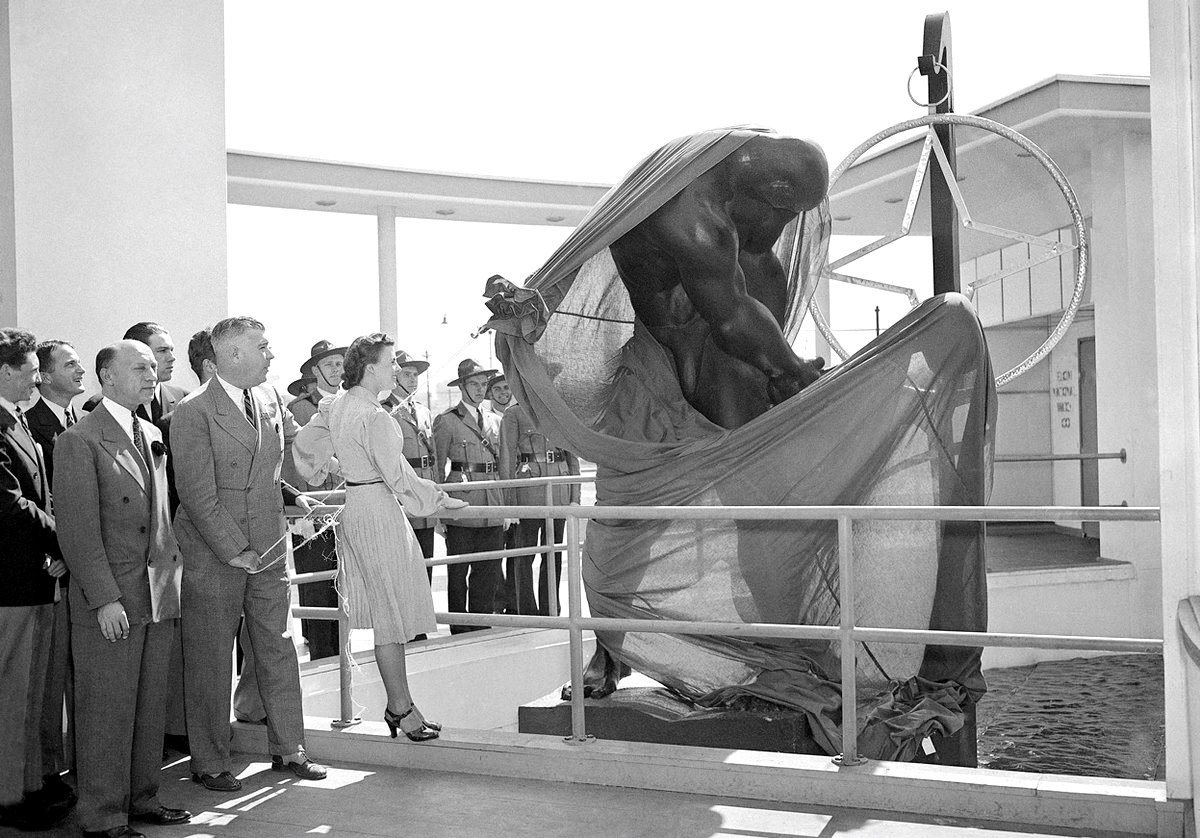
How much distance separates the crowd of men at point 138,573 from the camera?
13.0 feet

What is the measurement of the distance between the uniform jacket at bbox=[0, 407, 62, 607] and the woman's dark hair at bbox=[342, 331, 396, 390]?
3.77 feet

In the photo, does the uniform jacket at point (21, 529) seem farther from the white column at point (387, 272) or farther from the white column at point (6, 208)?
the white column at point (387, 272)

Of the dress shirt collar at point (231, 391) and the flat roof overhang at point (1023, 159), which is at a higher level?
the flat roof overhang at point (1023, 159)

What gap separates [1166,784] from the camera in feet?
11.9

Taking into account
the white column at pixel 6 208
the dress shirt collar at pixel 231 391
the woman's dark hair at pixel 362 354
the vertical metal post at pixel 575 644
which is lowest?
the vertical metal post at pixel 575 644

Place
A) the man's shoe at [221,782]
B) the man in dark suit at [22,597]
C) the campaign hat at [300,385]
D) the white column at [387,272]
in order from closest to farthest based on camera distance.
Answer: the man in dark suit at [22,597] < the man's shoe at [221,782] < the campaign hat at [300,385] < the white column at [387,272]

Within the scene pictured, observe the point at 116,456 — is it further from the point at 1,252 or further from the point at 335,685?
the point at 335,685

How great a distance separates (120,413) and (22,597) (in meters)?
0.70

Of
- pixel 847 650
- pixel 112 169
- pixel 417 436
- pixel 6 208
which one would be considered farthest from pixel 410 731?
pixel 417 436

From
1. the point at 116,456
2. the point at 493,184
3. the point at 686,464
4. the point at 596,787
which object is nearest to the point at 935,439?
the point at 686,464

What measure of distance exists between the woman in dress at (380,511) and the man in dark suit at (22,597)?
1024 mm

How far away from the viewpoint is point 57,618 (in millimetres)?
4414

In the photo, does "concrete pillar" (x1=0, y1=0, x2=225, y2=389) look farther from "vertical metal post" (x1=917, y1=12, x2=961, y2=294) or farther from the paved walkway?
"vertical metal post" (x1=917, y1=12, x2=961, y2=294)

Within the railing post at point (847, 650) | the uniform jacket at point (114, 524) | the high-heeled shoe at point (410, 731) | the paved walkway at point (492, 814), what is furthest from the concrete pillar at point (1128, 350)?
the uniform jacket at point (114, 524)
